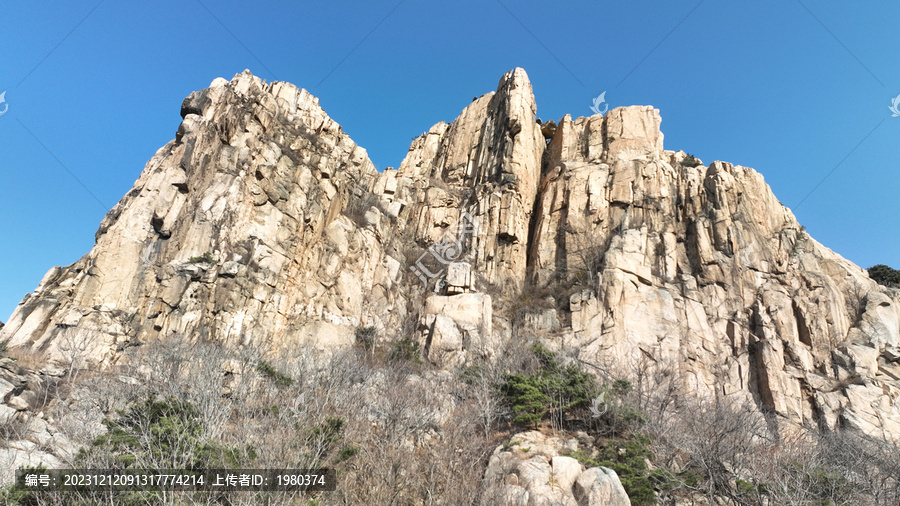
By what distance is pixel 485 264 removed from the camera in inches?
1561

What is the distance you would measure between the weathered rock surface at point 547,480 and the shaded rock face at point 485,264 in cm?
1194

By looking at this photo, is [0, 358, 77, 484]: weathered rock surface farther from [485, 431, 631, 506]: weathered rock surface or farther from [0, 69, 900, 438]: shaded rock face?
[485, 431, 631, 506]: weathered rock surface

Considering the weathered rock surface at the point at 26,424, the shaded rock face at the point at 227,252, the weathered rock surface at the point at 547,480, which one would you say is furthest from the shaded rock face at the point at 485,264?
the weathered rock surface at the point at 547,480

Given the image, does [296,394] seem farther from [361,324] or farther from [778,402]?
[778,402]

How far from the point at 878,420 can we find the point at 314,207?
115 feet

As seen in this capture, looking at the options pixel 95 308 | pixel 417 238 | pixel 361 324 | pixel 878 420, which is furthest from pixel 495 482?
pixel 417 238

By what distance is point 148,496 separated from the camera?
1023 cm

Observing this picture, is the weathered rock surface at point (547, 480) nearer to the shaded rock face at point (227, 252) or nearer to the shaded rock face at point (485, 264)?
the shaded rock face at point (485, 264)

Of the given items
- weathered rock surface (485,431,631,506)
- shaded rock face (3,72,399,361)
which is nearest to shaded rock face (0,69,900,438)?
shaded rock face (3,72,399,361)

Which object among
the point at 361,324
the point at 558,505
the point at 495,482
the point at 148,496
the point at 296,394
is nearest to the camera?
the point at 148,496

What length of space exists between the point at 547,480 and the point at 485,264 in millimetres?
25318

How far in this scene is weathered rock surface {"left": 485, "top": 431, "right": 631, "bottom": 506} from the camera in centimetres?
1399

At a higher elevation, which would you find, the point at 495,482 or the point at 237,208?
the point at 237,208

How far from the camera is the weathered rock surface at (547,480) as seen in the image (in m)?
14.0
